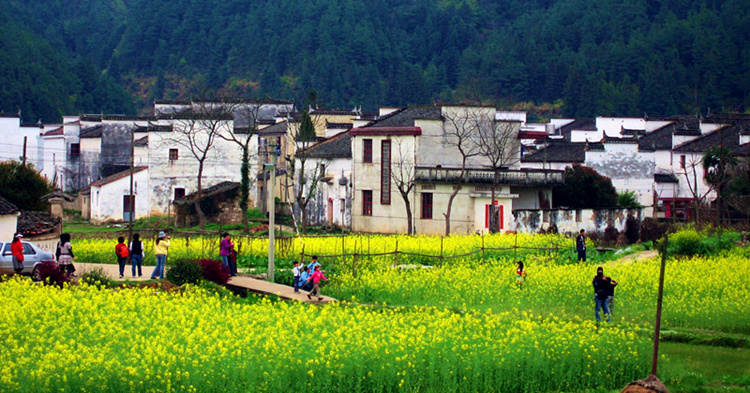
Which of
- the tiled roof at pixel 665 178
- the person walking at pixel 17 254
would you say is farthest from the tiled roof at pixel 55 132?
the person walking at pixel 17 254

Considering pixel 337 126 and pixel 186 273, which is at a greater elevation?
pixel 337 126

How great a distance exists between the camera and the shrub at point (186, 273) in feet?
95.0

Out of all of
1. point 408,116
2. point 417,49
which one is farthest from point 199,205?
point 417,49

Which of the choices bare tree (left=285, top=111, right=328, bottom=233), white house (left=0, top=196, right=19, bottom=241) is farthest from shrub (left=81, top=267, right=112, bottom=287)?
bare tree (left=285, top=111, right=328, bottom=233)

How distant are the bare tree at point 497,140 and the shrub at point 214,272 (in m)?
26.4

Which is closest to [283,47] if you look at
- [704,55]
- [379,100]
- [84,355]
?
[379,100]

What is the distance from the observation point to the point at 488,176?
5172cm

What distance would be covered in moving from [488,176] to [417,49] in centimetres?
11149

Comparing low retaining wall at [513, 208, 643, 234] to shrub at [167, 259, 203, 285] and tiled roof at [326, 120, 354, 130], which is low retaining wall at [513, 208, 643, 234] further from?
shrub at [167, 259, 203, 285]

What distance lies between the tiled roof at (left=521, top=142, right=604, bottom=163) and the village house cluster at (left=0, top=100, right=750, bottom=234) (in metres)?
0.14

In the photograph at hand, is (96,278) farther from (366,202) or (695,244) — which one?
(366,202)

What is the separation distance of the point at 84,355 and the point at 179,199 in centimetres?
3934

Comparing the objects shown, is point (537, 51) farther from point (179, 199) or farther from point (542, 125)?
point (179, 199)

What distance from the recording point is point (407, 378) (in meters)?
18.5
